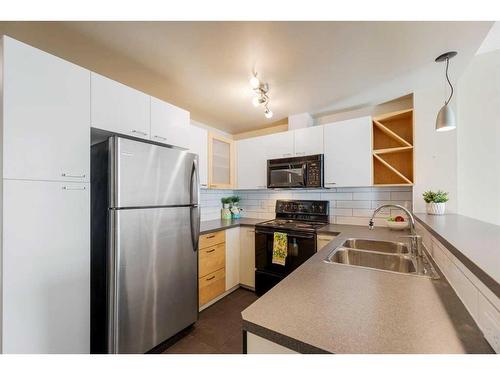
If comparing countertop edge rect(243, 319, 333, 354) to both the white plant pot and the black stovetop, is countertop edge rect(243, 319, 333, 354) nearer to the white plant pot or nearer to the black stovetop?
the black stovetop

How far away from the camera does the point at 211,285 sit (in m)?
2.35

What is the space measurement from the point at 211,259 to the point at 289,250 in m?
0.85

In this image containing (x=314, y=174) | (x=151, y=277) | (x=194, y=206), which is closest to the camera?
(x=151, y=277)

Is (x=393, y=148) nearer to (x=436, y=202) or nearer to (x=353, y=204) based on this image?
(x=436, y=202)

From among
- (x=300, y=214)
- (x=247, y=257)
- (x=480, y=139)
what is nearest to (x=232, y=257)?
(x=247, y=257)

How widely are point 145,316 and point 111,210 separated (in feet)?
2.59

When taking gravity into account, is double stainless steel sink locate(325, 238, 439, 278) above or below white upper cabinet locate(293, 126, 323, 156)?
below

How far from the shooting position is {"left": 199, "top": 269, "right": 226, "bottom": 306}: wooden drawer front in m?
2.24

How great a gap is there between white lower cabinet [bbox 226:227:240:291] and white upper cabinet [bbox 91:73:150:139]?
1.50 m

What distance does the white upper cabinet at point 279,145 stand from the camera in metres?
2.70

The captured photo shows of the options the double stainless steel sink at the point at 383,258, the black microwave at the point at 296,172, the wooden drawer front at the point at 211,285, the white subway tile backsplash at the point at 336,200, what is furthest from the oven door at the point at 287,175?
the wooden drawer front at the point at 211,285

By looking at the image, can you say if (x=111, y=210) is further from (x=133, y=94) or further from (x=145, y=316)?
(x=133, y=94)

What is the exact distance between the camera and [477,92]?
1920mm

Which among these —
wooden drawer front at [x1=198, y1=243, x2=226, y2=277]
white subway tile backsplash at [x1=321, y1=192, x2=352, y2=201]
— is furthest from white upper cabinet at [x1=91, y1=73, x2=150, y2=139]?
white subway tile backsplash at [x1=321, y1=192, x2=352, y2=201]
